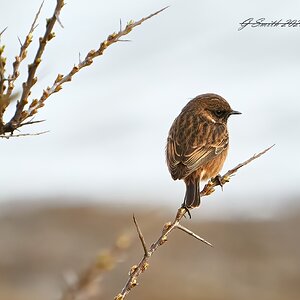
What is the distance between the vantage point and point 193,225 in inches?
1252

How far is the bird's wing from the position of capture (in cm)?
729

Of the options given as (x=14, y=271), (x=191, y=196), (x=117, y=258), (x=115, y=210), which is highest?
(x=115, y=210)

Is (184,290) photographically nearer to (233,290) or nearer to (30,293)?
(233,290)

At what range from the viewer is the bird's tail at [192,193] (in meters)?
5.98

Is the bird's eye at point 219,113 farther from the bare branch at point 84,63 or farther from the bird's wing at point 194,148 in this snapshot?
the bare branch at point 84,63

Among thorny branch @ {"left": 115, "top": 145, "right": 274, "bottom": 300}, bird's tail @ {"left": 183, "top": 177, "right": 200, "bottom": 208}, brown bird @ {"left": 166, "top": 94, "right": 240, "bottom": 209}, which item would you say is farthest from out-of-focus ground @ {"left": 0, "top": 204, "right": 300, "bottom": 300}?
thorny branch @ {"left": 115, "top": 145, "right": 274, "bottom": 300}

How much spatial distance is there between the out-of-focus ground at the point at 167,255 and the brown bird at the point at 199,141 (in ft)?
52.4

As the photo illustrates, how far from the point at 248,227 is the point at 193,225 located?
3.23 metres

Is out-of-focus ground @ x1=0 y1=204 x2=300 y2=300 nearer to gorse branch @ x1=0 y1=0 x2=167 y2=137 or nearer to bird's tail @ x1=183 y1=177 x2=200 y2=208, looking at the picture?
bird's tail @ x1=183 y1=177 x2=200 y2=208

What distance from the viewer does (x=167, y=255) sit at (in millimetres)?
31734

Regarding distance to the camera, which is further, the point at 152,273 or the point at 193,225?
the point at 193,225

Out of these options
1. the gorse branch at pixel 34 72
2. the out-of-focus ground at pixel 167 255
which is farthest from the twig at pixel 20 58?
the out-of-focus ground at pixel 167 255

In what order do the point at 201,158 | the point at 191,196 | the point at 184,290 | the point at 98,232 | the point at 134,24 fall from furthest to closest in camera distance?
the point at 98,232 → the point at 184,290 → the point at 201,158 → the point at 191,196 → the point at 134,24

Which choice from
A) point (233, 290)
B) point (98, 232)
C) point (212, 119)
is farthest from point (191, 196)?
point (98, 232)
